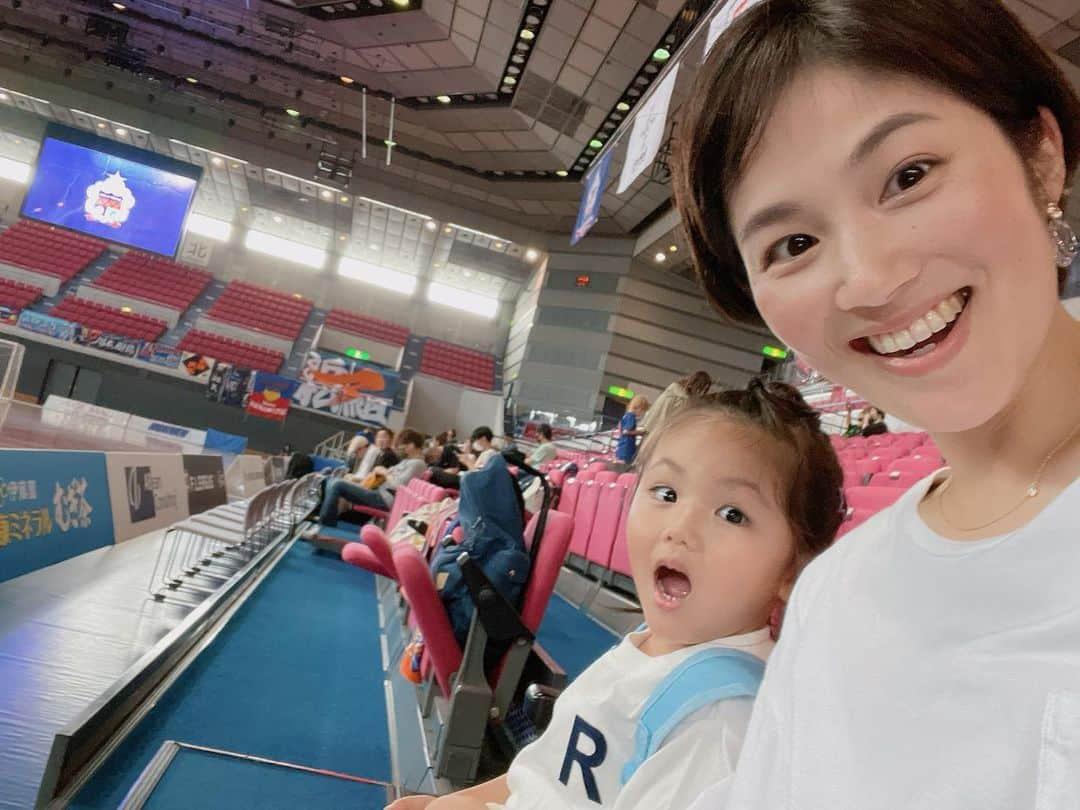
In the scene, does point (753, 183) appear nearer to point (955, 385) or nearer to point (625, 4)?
point (955, 385)

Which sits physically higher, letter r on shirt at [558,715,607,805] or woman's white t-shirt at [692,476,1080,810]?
woman's white t-shirt at [692,476,1080,810]

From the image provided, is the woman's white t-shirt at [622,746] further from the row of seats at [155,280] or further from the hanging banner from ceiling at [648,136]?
the row of seats at [155,280]

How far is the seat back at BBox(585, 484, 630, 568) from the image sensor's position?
5066mm

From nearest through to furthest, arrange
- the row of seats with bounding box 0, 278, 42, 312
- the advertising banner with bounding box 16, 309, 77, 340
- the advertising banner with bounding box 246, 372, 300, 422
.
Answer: the advertising banner with bounding box 16, 309, 77, 340 → the advertising banner with bounding box 246, 372, 300, 422 → the row of seats with bounding box 0, 278, 42, 312

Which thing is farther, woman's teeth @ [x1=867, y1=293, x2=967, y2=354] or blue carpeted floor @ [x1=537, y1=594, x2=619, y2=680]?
blue carpeted floor @ [x1=537, y1=594, x2=619, y2=680]

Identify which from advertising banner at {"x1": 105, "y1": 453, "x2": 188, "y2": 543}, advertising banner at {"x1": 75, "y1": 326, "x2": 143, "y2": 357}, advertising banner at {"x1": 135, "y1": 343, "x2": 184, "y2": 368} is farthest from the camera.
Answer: advertising banner at {"x1": 135, "y1": 343, "x2": 184, "y2": 368}

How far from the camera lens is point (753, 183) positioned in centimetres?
62

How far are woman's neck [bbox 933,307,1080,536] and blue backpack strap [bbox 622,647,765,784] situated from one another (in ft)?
1.11

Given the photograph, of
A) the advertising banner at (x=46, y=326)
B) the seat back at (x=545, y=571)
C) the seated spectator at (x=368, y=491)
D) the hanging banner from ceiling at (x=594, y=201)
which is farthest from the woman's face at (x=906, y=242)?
the advertising banner at (x=46, y=326)

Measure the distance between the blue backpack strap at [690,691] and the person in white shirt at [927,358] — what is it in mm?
128

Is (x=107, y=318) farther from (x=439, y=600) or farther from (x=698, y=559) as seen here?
(x=698, y=559)

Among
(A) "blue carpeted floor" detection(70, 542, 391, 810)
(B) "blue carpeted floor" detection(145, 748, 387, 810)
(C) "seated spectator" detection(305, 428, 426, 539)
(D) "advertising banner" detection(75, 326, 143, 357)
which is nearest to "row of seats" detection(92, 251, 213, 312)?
(D) "advertising banner" detection(75, 326, 143, 357)

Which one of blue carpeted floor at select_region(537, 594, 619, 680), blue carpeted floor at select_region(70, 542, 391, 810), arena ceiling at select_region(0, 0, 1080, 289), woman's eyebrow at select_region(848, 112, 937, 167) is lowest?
blue carpeted floor at select_region(70, 542, 391, 810)

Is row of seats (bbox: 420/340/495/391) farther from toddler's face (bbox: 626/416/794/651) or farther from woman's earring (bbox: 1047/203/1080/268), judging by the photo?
woman's earring (bbox: 1047/203/1080/268)
